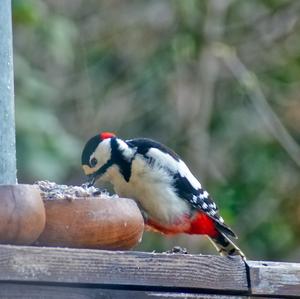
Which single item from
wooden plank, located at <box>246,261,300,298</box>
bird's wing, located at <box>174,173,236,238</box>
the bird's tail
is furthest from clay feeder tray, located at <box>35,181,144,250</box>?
bird's wing, located at <box>174,173,236,238</box>

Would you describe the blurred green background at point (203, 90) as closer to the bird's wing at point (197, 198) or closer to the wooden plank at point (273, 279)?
the bird's wing at point (197, 198)

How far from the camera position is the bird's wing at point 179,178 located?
204 inches

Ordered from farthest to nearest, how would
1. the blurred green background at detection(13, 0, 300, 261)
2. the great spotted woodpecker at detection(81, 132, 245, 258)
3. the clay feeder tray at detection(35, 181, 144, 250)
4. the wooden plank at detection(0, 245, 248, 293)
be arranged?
the blurred green background at detection(13, 0, 300, 261) → the great spotted woodpecker at detection(81, 132, 245, 258) → the clay feeder tray at detection(35, 181, 144, 250) → the wooden plank at detection(0, 245, 248, 293)

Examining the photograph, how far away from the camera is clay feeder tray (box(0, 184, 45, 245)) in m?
3.08

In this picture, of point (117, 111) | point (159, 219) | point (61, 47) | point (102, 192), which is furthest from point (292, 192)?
point (102, 192)

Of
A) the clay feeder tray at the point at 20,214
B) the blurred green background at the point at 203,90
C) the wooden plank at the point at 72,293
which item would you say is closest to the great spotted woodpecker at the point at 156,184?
the wooden plank at the point at 72,293

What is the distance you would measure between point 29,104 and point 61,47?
60 cm

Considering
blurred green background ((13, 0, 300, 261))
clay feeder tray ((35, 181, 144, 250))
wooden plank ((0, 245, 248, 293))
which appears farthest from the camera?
blurred green background ((13, 0, 300, 261))

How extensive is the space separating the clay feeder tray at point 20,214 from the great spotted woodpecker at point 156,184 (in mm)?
1927

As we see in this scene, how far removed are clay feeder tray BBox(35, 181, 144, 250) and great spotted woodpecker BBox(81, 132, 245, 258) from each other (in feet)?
5.70

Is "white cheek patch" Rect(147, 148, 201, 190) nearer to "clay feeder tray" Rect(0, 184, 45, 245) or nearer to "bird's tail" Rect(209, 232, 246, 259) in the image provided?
"bird's tail" Rect(209, 232, 246, 259)

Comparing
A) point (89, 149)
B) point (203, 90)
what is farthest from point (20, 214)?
point (203, 90)

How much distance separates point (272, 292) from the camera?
354 cm

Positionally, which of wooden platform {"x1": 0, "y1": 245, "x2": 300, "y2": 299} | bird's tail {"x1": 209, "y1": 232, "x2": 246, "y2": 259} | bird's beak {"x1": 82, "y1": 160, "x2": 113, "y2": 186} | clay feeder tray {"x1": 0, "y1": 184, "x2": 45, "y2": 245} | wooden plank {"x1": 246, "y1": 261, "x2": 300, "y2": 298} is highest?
clay feeder tray {"x1": 0, "y1": 184, "x2": 45, "y2": 245}
